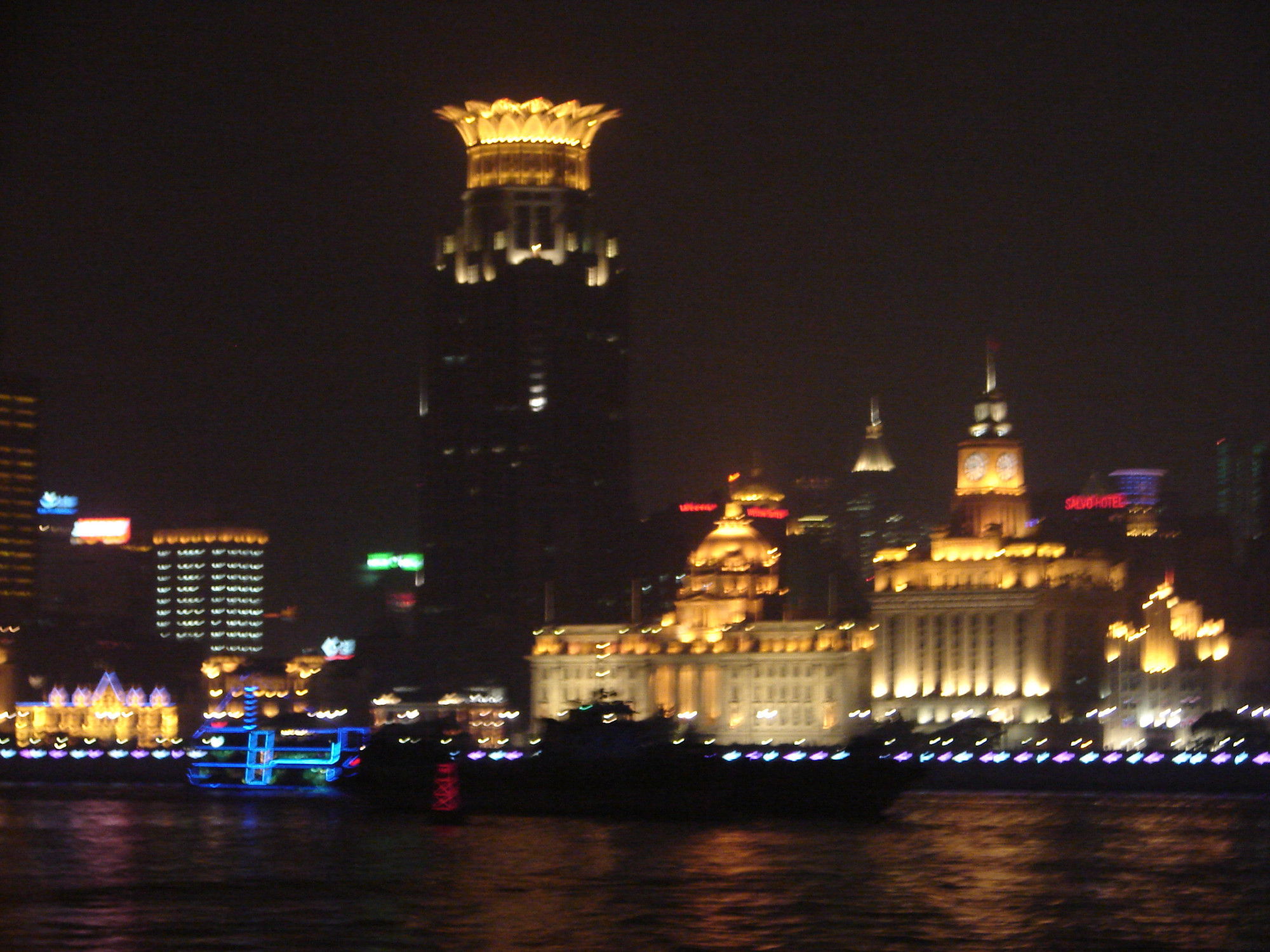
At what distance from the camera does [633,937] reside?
5588 centimetres

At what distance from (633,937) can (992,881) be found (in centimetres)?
1572

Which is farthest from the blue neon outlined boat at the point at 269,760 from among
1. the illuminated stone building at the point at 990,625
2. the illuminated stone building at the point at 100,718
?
the illuminated stone building at the point at 100,718

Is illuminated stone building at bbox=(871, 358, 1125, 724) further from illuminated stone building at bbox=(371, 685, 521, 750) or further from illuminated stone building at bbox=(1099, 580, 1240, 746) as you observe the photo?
illuminated stone building at bbox=(371, 685, 521, 750)

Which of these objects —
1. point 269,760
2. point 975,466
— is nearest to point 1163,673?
point 975,466

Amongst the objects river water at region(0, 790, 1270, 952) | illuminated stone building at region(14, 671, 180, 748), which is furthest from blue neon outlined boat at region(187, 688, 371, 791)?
illuminated stone building at region(14, 671, 180, 748)

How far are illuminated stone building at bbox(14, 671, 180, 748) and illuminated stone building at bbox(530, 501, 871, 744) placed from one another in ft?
98.9

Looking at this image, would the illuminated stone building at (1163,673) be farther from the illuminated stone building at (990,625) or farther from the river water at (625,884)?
the river water at (625,884)

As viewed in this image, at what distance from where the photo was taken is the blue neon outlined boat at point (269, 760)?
122m

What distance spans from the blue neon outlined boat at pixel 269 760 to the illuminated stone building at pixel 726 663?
35201 millimetres

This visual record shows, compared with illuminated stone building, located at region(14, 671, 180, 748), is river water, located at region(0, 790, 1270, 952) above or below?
below

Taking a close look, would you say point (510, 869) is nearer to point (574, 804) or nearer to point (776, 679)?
point (574, 804)

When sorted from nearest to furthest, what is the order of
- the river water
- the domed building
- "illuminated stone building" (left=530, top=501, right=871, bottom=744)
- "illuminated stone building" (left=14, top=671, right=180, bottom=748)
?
the river water, "illuminated stone building" (left=530, top=501, right=871, bottom=744), the domed building, "illuminated stone building" (left=14, top=671, right=180, bottom=748)

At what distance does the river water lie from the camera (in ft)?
184

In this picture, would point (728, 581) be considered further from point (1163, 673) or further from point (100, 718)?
point (100, 718)
